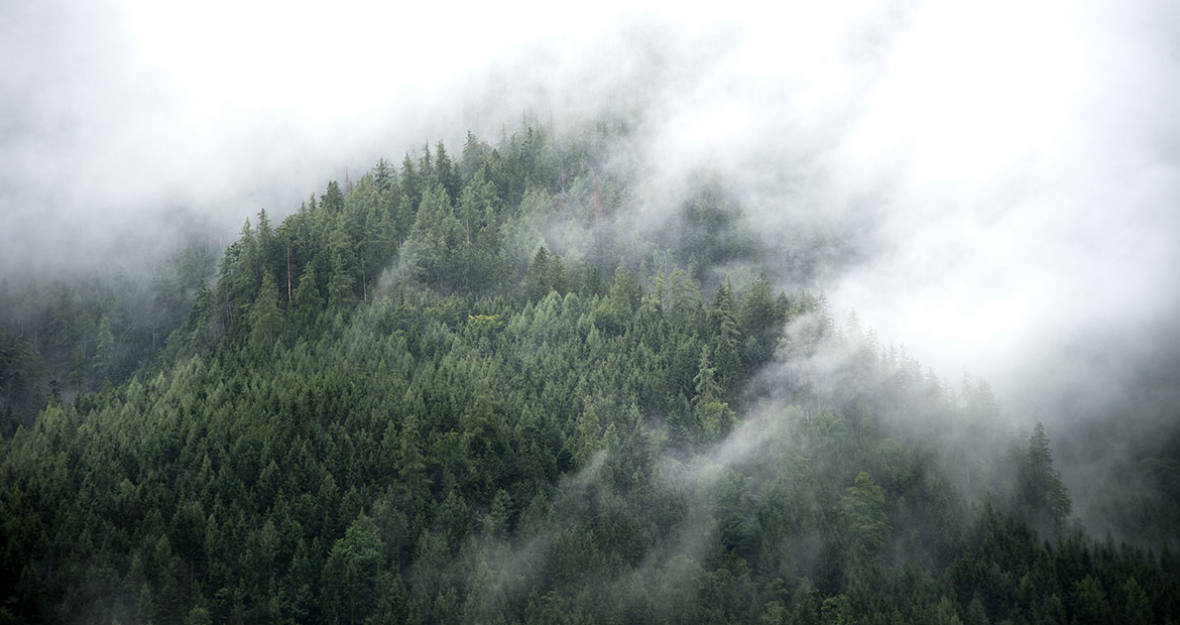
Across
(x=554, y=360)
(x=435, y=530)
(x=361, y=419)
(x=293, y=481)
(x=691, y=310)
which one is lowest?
(x=435, y=530)

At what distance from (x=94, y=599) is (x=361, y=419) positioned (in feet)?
135

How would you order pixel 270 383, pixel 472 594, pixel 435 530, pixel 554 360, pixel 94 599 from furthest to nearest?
pixel 554 360, pixel 270 383, pixel 435 530, pixel 472 594, pixel 94 599

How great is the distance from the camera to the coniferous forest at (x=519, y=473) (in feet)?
399

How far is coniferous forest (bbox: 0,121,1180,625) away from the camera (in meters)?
122

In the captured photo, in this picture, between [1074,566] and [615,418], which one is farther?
[615,418]

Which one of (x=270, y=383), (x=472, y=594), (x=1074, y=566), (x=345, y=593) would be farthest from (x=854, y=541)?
(x=270, y=383)

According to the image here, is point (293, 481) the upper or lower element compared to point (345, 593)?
upper

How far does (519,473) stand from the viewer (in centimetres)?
13988

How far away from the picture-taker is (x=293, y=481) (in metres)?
131

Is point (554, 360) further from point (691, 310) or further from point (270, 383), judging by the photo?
point (270, 383)

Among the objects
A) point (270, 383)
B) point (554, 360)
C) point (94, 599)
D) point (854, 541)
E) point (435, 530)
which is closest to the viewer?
point (94, 599)

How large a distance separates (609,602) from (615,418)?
35701mm

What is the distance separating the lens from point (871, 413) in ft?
550

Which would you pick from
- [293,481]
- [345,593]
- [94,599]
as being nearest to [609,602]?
[345,593]
